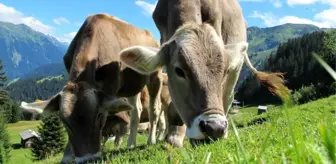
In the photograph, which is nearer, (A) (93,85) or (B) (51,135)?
(A) (93,85)

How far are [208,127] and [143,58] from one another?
7.24ft

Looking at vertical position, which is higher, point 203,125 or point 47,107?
point 203,125

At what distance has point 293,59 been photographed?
6029 inches

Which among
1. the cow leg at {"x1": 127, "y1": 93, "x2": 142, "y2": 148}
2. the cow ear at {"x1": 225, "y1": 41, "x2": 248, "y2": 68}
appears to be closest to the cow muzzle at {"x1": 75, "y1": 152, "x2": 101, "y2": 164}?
the cow ear at {"x1": 225, "y1": 41, "x2": 248, "y2": 68}

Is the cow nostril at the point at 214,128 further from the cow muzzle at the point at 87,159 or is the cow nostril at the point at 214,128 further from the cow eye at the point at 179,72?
the cow muzzle at the point at 87,159

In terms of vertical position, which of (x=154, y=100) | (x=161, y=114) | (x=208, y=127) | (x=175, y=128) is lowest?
(x=161, y=114)

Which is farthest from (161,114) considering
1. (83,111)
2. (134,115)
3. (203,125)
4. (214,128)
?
(214,128)

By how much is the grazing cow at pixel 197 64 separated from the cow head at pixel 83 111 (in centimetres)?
125

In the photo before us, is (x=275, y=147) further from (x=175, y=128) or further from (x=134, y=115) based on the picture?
(x=134, y=115)

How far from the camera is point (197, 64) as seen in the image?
21.9 feet

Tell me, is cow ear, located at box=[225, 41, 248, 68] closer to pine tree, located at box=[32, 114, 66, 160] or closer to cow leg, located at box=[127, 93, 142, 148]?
cow leg, located at box=[127, 93, 142, 148]

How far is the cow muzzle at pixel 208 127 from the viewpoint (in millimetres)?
5809

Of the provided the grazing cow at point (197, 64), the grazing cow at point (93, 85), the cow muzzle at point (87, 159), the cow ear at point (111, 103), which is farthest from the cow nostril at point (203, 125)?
the cow ear at point (111, 103)

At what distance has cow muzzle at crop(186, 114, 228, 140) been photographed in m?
5.81
